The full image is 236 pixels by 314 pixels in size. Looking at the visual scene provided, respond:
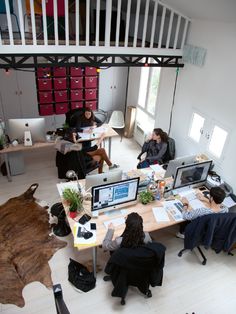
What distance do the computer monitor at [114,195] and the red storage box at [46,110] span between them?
3.73m

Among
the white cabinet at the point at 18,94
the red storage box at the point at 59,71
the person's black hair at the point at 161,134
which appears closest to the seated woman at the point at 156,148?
A: the person's black hair at the point at 161,134

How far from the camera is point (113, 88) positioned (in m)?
6.39

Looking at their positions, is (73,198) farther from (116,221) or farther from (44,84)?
(44,84)

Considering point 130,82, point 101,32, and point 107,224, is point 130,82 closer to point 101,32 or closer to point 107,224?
point 101,32

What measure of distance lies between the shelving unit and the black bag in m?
3.95

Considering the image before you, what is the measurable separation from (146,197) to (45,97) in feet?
12.4

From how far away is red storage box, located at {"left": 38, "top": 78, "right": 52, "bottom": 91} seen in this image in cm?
565

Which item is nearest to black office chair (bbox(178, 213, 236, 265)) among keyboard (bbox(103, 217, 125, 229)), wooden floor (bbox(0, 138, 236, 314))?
wooden floor (bbox(0, 138, 236, 314))

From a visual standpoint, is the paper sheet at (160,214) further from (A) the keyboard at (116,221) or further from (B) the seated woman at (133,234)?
(B) the seated woman at (133,234)

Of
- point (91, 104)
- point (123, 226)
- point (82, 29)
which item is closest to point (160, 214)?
point (123, 226)

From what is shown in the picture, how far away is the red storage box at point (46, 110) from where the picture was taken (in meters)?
5.93

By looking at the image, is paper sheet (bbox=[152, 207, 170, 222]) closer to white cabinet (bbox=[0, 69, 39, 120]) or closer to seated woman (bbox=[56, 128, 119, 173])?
seated woman (bbox=[56, 128, 119, 173])

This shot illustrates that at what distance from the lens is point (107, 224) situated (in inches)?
116

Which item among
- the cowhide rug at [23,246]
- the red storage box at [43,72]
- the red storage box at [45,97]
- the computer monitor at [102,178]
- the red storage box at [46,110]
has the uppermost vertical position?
the red storage box at [43,72]
